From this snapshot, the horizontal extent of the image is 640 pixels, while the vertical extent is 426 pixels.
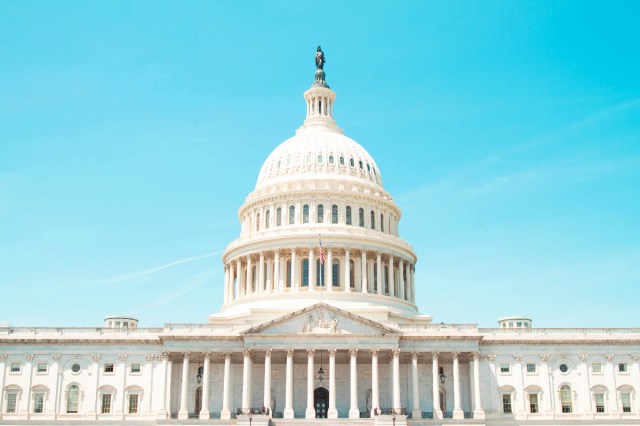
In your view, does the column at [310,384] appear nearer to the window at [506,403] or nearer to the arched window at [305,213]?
the window at [506,403]

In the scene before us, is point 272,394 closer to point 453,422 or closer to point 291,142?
point 453,422

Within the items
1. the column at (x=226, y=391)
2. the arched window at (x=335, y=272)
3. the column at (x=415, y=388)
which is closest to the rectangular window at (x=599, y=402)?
the column at (x=415, y=388)

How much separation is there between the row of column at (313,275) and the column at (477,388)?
18.1 metres

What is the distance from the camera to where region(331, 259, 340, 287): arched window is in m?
94.6

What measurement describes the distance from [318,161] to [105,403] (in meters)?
41.3

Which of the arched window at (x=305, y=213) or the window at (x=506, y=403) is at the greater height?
the arched window at (x=305, y=213)

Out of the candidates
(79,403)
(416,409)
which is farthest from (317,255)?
(79,403)

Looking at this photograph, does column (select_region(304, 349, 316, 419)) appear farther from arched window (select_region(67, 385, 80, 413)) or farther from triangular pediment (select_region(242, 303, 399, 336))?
arched window (select_region(67, 385, 80, 413))

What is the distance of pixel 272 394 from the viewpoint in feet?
267

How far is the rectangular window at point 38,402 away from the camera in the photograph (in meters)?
79.8

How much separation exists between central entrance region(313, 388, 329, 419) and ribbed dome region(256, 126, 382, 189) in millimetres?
29997

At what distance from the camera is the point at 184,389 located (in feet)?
257

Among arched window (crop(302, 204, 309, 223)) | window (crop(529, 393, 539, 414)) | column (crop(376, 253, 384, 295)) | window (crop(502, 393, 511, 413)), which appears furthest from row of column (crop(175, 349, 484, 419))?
arched window (crop(302, 204, 309, 223))

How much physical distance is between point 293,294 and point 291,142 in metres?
24.5
